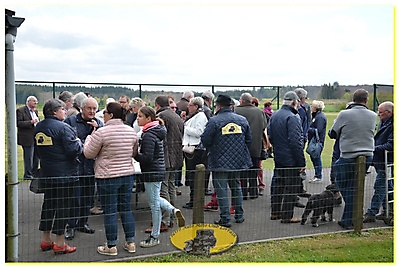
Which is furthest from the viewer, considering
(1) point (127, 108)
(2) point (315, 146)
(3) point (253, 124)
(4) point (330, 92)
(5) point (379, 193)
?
(4) point (330, 92)

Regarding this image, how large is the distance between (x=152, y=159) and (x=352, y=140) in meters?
2.70

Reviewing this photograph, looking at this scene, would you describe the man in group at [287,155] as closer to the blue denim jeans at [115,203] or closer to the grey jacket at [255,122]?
the grey jacket at [255,122]

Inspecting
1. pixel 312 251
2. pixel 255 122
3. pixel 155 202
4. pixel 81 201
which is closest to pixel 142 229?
pixel 155 202

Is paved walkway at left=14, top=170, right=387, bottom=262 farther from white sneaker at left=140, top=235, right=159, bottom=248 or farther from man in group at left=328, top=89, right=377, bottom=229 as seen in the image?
man in group at left=328, top=89, right=377, bottom=229

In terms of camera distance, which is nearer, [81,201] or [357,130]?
[81,201]

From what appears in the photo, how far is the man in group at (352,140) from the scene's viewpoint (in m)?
5.84

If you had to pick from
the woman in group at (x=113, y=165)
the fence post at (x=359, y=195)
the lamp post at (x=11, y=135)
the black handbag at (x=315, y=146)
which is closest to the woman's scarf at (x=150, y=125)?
the woman in group at (x=113, y=165)

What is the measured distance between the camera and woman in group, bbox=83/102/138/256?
4.70 meters

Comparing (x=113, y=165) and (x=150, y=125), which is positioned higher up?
(x=150, y=125)

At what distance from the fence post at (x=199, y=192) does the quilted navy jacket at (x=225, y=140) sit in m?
0.83

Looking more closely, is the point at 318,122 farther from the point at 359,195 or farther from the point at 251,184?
the point at 359,195

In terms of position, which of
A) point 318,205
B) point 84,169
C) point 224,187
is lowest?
point 318,205

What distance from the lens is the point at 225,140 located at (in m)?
5.79

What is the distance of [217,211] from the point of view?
6.59m
